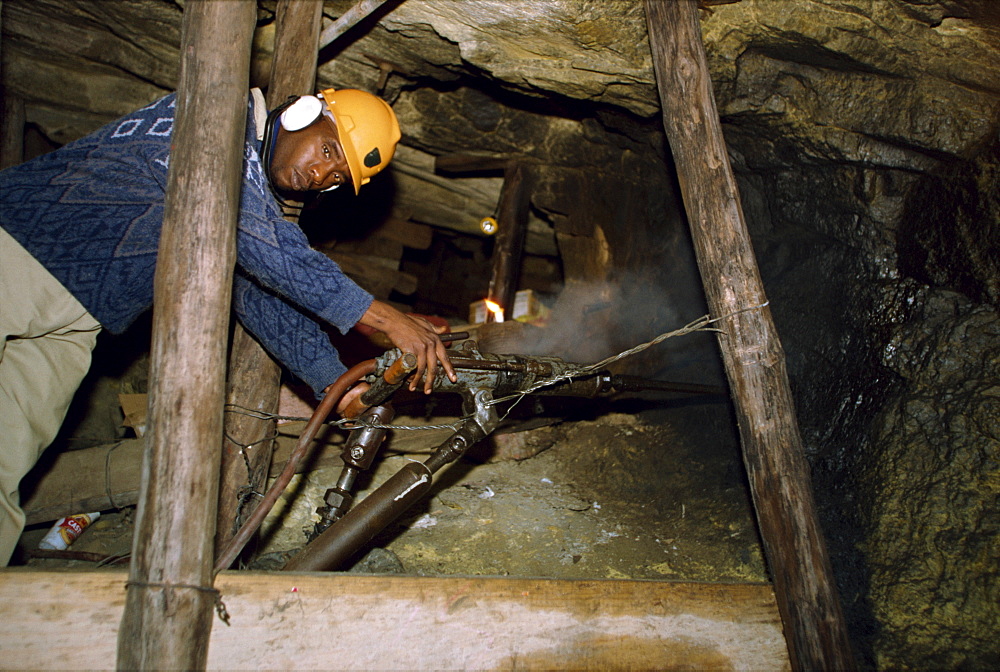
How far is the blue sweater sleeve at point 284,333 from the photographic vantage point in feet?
8.77

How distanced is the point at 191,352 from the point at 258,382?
1.14 metres

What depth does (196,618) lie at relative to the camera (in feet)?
5.25

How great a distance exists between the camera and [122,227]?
7.13ft

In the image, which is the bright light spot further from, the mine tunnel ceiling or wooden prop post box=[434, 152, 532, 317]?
the mine tunnel ceiling

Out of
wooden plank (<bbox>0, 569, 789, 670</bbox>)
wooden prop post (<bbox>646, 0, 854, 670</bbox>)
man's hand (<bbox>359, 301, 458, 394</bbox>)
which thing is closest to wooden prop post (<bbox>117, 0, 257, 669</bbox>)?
wooden plank (<bbox>0, 569, 789, 670</bbox>)

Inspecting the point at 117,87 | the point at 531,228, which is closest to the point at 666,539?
the point at 531,228

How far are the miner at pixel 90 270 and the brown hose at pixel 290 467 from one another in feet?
0.65

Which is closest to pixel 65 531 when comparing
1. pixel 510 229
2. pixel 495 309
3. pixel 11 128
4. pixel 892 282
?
pixel 11 128

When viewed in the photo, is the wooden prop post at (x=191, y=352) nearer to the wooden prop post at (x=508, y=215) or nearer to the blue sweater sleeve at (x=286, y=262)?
the blue sweater sleeve at (x=286, y=262)

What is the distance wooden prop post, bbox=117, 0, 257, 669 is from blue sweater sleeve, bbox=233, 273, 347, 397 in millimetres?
956

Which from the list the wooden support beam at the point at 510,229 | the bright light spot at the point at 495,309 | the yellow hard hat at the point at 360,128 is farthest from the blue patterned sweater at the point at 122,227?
the wooden support beam at the point at 510,229

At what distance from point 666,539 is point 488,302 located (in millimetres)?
2375

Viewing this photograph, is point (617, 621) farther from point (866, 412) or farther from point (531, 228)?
point (531, 228)

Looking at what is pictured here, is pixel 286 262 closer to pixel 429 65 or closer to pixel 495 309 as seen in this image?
pixel 429 65
